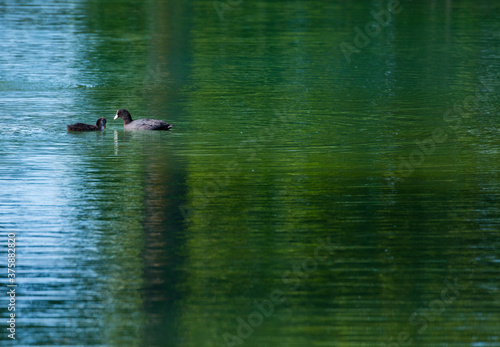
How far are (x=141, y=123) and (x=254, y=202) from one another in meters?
6.01

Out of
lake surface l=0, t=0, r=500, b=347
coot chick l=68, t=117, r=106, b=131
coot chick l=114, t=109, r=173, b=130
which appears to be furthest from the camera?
coot chick l=114, t=109, r=173, b=130

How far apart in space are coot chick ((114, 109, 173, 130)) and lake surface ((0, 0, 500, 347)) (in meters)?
0.21

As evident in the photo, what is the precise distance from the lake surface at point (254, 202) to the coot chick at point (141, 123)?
0.21 meters

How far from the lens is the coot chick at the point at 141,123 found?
18.9 metres

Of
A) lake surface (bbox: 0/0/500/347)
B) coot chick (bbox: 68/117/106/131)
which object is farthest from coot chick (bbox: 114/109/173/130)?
coot chick (bbox: 68/117/106/131)

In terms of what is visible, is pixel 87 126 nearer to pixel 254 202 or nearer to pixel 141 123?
pixel 141 123

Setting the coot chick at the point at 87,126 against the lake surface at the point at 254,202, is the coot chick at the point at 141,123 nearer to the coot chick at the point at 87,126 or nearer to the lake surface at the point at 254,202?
the lake surface at the point at 254,202

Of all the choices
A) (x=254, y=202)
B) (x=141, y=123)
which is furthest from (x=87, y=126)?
(x=254, y=202)

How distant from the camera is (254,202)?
44.5 feet

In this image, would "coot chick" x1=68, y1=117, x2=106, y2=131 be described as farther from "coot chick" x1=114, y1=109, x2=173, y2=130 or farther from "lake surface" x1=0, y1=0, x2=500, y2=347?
"coot chick" x1=114, y1=109, x2=173, y2=130

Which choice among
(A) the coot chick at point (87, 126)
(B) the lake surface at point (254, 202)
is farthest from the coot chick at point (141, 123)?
(A) the coot chick at point (87, 126)

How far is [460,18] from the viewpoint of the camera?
145ft

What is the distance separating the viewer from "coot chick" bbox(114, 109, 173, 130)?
1888cm

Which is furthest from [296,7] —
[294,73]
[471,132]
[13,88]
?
[471,132]
